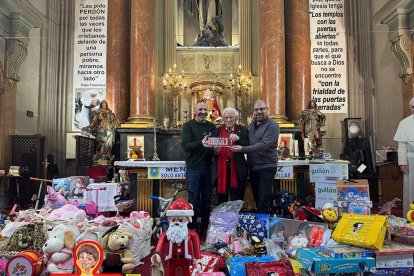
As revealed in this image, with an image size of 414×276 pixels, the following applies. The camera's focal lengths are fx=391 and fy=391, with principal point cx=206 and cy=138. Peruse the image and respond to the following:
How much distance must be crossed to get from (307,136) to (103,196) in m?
4.22

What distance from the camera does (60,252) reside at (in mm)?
3006

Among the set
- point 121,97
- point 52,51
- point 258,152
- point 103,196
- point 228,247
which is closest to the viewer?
point 228,247

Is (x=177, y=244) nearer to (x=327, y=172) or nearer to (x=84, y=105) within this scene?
(x=327, y=172)

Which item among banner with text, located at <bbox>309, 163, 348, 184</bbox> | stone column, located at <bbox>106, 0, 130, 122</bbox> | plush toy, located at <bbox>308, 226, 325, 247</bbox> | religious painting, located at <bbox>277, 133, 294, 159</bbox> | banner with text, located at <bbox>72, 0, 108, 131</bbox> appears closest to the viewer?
plush toy, located at <bbox>308, 226, 325, 247</bbox>

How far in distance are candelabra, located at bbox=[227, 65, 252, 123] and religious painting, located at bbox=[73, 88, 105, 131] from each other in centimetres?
356

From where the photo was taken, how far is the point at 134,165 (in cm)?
593

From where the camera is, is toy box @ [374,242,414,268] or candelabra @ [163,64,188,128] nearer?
toy box @ [374,242,414,268]

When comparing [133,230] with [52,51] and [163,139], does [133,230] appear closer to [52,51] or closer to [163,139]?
[163,139]

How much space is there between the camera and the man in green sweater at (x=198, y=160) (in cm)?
452

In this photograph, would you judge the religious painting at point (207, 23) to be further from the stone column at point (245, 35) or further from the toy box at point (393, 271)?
the toy box at point (393, 271)

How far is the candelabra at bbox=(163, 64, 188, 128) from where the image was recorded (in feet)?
31.8

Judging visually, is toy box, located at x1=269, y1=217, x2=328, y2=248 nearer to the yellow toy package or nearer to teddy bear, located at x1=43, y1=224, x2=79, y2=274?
the yellow toy package

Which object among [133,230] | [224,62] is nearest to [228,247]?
[133,230]

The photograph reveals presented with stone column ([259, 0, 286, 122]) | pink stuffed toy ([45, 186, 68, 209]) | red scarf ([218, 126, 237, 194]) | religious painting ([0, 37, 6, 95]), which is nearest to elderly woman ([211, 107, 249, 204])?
red scarf ([218, 126, 237, 194])
